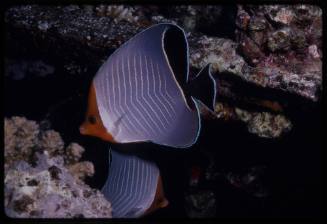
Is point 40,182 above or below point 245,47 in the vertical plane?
below

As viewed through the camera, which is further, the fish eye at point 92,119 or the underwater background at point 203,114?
the underwater background at point 203,114

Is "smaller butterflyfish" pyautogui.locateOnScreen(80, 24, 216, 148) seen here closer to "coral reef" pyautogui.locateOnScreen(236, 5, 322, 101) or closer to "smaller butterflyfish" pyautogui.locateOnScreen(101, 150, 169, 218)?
"smaller butterflyfish" pyautogui.locateOnScreen(101, 150, 169, 218)

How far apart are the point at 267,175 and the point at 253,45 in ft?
3.95

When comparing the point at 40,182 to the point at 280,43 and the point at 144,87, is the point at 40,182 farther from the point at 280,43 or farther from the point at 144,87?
the point at 280,43

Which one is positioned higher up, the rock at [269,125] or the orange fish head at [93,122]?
the orange fish head at [93,122]

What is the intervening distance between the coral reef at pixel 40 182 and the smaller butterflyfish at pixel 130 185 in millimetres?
177

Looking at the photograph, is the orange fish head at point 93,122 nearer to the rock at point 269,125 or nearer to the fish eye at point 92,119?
the fish eye at point 92,119

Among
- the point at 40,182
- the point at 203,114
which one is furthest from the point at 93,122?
the point at 203,114

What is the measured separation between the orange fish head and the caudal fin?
0.43m

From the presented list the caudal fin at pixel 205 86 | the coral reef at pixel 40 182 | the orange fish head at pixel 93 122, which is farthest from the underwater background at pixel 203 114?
the caudal fin at pixel 205 86

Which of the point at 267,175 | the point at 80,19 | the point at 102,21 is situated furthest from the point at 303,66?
the point at 80,19

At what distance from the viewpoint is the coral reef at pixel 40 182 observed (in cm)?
159

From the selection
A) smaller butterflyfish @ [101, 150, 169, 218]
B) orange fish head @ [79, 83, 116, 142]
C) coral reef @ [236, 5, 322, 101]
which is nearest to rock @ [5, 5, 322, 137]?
coral reef @ [236, 5, 322, 101]

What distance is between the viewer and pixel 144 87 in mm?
1485
